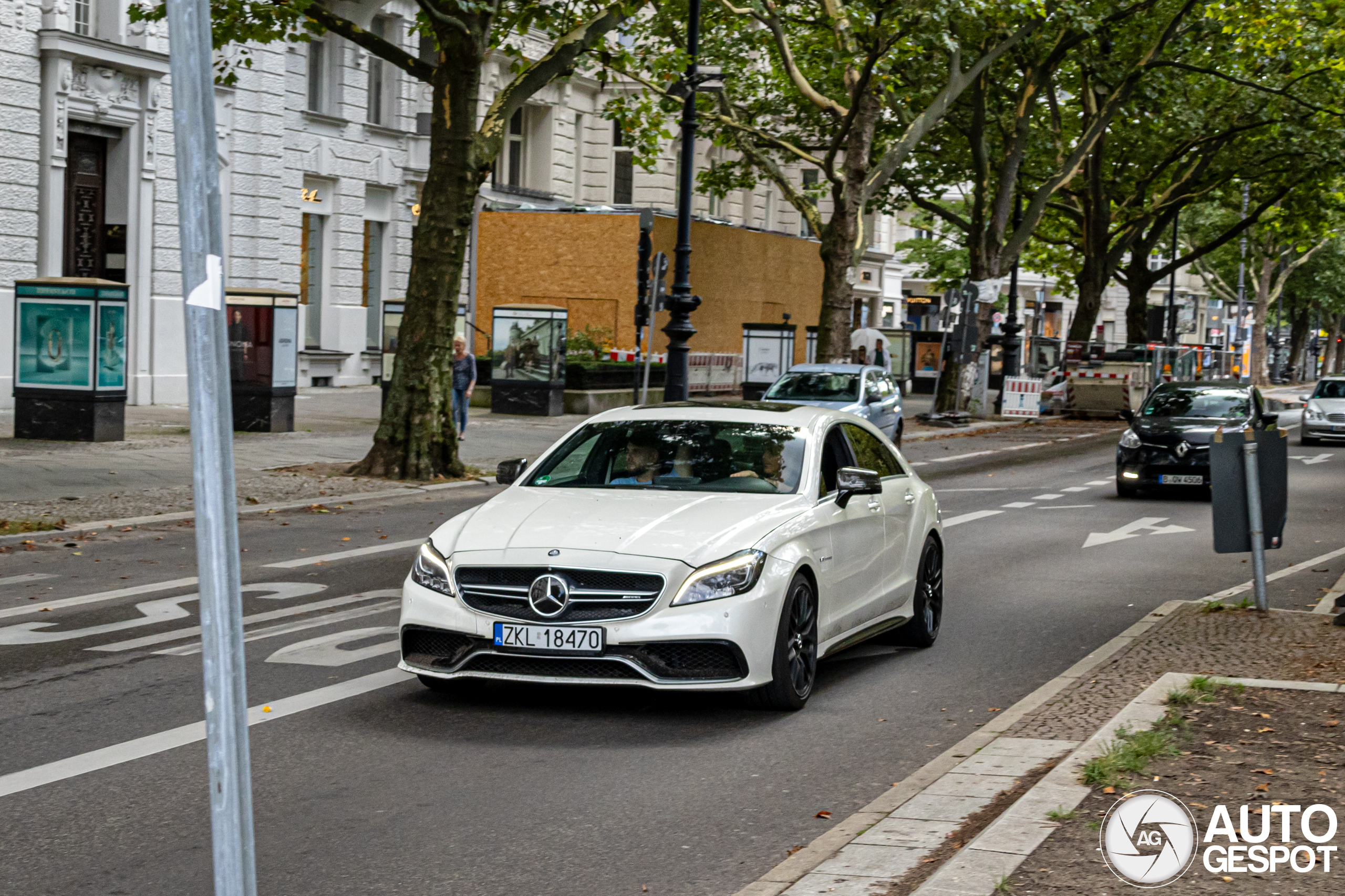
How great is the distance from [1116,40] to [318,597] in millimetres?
31396

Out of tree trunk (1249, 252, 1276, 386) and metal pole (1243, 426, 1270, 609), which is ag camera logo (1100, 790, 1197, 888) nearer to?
metal pole (1243, 426, 1270, 609)

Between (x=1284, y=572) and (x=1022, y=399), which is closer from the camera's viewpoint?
(x=1284, y=572)

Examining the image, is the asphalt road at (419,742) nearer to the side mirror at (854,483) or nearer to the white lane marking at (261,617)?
the white lane marking at (261,617)

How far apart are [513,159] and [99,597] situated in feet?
117

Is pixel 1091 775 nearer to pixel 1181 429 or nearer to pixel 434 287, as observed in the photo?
pixel 434 287

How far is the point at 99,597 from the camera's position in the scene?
10.4 metres

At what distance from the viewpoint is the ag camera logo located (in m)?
4.64

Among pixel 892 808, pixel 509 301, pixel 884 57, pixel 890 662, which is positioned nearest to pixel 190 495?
pixel 890 662

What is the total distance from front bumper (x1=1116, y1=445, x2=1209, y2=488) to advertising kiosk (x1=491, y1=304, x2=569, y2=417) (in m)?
13.3

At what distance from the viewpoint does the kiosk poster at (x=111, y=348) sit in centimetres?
2055

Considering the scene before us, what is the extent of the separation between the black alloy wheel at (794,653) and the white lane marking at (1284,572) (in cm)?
416

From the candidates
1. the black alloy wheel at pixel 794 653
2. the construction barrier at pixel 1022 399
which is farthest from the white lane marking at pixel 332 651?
the construction barrier at pixel 1022 399

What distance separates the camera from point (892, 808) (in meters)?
5.66

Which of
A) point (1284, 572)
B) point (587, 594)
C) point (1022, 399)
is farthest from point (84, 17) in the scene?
point (1022, 399)
